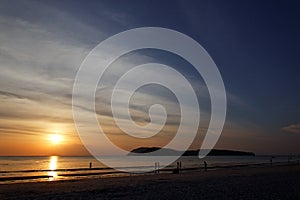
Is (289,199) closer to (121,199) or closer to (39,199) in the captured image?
(121,199)

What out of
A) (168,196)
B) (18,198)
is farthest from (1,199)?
(168,196)

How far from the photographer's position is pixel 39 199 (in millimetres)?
20562

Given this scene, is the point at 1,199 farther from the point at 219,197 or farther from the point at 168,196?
the point at 219,197

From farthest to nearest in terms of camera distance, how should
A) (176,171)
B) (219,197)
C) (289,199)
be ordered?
(176,171), (219,197), (289,199)

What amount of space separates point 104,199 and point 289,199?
37.5 ft

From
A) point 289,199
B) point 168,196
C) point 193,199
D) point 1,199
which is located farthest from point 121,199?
point 289,199

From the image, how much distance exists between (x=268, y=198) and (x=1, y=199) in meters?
17.3

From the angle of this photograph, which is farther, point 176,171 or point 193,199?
point 176,171

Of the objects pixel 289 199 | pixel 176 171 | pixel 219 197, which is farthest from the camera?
pixel 176 171

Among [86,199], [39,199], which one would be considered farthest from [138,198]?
[39,199]

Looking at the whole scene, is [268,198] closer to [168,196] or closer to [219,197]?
[219,197]

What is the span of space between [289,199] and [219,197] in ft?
14.0

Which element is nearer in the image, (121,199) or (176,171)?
(121,199)

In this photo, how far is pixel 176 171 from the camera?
52531 mm
